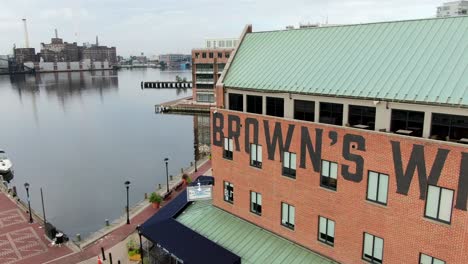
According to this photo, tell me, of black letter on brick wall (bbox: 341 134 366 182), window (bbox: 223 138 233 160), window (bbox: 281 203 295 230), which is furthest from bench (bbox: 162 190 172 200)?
black letter on brick wall (bbox: 341 134 366 182)

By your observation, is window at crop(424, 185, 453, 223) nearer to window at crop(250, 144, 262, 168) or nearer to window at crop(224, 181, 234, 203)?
window at crop(250, 144, 262, 168)

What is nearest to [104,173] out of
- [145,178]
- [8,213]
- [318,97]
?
[145,178]

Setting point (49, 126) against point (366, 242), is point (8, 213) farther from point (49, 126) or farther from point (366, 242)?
point (49, 126)

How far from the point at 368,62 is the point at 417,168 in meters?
8.35

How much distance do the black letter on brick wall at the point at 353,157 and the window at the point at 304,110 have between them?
12.8 feet

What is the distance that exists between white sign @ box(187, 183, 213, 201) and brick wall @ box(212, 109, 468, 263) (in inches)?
114

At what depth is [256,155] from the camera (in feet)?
96.0

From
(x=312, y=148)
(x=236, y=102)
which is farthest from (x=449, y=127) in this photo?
(x=236, y=102)

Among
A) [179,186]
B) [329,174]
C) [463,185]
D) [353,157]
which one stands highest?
[353,157]

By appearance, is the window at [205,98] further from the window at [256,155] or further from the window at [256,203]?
the window at [256,155]

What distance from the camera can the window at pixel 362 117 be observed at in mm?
22844

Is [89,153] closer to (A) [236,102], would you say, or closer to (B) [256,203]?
(A) [236,102]

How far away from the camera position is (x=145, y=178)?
6844 centimetres

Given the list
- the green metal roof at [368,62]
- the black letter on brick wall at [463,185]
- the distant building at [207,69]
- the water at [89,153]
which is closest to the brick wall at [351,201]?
the black letter on brick wall at [463,185]
